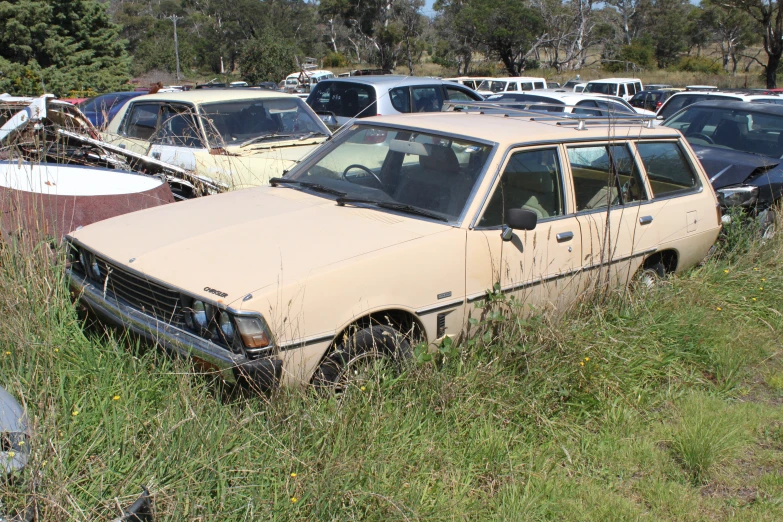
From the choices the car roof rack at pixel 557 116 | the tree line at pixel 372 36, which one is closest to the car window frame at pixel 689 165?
the car roof rack at pixel 557 116

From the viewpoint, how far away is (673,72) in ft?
153

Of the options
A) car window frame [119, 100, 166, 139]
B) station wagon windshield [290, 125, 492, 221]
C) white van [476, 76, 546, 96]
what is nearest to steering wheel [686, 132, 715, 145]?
station wagon windshield [290, 125, 492, 221]

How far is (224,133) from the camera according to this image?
7.50m

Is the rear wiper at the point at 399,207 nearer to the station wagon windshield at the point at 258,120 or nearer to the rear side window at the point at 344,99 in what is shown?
the station wagon windshield at the point at 258,120

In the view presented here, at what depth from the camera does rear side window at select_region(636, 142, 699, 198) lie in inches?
210

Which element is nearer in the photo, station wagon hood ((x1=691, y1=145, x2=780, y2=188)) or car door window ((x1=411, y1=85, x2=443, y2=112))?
station wagon hood ((x1=691, y1=145, x2=780, y2=188))

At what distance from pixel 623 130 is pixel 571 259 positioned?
1240 millimetres

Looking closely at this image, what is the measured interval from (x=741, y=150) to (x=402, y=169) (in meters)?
5.24

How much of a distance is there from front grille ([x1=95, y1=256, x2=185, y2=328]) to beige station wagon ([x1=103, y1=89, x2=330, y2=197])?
2.79m

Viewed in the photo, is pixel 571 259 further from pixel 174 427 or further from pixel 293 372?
pixel 174 427

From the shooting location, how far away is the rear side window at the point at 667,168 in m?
5.33

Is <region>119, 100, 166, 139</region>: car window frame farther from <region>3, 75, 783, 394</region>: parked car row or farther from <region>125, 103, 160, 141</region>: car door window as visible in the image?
<region>3, 75, 783, 394</region>: parked car row

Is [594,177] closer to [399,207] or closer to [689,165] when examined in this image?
[689,165]

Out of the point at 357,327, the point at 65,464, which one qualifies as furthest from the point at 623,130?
the point at 65,464
